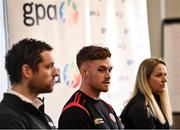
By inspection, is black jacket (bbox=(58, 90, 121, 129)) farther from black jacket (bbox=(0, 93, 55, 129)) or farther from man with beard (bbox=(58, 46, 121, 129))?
black jacket (bbox=(0, 93, 55, 129))

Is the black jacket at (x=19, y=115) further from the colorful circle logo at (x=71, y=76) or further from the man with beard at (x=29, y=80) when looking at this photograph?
the colorful circle logo at (x=71, y=76)

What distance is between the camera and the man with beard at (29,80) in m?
1.65

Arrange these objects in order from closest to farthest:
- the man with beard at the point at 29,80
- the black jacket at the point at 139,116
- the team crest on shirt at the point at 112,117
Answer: the man with beard at the point at 29,80, the team crest on shirt at the point at 112,117, the black jacket at the point at 139,116

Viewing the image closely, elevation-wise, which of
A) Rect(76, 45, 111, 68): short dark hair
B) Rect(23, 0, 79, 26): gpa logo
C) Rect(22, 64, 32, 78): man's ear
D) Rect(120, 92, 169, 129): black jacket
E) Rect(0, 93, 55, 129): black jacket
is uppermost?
Rect(23, 0, 79, 26): gpa logo

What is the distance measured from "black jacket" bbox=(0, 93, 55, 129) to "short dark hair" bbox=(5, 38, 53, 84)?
0.12 meters

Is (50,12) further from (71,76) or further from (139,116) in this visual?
(139,116)

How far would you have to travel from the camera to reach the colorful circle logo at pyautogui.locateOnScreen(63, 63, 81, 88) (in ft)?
9.72

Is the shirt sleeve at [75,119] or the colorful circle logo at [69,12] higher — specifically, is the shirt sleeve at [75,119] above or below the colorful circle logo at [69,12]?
below

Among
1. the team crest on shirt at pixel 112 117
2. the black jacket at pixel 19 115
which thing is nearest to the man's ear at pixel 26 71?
the black jacket at pixel 19 115

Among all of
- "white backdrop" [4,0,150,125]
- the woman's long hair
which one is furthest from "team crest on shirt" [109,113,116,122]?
"white backdrop" [4,0,150,125]

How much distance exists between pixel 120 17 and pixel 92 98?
1862mm

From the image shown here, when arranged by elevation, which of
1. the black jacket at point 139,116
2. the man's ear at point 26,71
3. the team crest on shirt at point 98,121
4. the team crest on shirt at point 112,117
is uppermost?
the man's ear at point 26,71

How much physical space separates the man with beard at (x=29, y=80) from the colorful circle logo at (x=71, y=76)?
1122mm

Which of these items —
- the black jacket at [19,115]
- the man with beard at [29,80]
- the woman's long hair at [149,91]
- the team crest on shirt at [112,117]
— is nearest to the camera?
the black jacket at [19,115]
